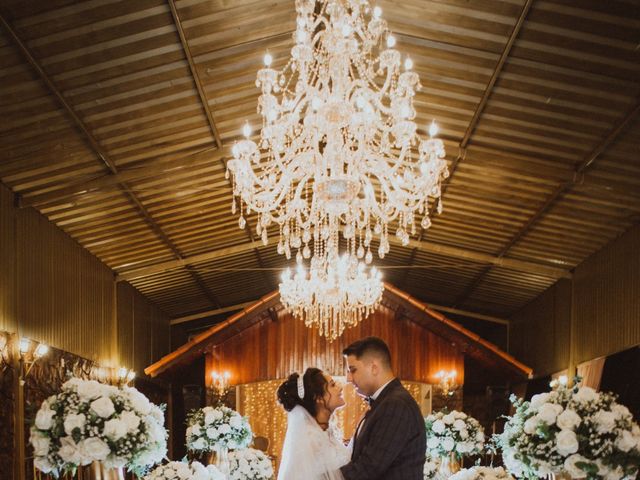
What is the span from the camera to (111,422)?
15.7ft

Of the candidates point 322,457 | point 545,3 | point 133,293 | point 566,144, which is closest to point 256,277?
point 133,293

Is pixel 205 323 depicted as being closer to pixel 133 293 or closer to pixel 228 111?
pixel 133 293

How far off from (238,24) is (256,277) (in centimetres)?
1097

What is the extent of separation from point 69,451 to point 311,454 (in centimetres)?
141

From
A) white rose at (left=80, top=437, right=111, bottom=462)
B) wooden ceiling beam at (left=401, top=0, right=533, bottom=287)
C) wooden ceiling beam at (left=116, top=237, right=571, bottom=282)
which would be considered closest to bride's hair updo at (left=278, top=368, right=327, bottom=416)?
white rose at (left=80, top=437, right=111, bottom=462)

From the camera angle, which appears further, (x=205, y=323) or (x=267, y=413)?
(x=205, y=323)

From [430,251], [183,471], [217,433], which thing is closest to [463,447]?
[217,433]

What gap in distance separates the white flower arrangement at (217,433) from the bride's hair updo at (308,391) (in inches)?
198

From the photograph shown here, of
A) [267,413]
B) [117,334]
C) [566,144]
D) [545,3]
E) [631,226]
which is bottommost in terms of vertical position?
[267,413]

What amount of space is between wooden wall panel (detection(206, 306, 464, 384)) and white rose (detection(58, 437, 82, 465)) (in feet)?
40.7

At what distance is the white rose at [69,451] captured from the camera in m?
4.71

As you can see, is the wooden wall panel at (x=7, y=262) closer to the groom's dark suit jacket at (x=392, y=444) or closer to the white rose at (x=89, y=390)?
the white rose at (x=89, y=390)

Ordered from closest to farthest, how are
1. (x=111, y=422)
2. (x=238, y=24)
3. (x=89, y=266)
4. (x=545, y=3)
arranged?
(x=111, y=422)
(x=545, y=3)
(x=238, y=24)
(x=89, y=266)

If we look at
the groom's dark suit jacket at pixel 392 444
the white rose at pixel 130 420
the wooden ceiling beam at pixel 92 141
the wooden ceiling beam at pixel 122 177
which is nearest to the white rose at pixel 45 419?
the white rose at pixel 130 420
